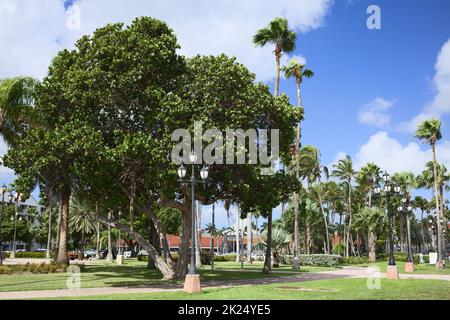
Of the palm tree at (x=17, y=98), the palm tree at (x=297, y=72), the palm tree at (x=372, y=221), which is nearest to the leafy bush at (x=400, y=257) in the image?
the palm tree at (x=372, y=221)

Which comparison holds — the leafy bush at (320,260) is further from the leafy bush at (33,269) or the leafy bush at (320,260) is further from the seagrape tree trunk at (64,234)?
the leafy bush at (33,269)

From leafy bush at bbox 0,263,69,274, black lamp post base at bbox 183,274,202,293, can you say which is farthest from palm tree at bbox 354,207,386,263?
black lamp post base at bbox 183,274,202,293

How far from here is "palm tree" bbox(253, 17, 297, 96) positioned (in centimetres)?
3666

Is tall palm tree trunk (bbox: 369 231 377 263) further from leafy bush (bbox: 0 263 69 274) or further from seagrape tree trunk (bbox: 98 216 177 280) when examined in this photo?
leafy bush (bbox: 0 263 69 274)

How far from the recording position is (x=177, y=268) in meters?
25.8

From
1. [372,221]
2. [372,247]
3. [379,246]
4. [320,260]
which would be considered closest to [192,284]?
[320,260]

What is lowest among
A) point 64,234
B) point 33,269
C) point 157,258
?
point 33,269

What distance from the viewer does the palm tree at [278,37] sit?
120 feet

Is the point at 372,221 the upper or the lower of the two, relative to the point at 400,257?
upper

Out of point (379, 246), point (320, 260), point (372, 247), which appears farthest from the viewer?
point (379, 246)

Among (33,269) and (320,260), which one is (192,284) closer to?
(33,269)

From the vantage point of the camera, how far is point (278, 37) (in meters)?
36.9

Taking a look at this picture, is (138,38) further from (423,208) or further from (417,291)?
(423,208)
